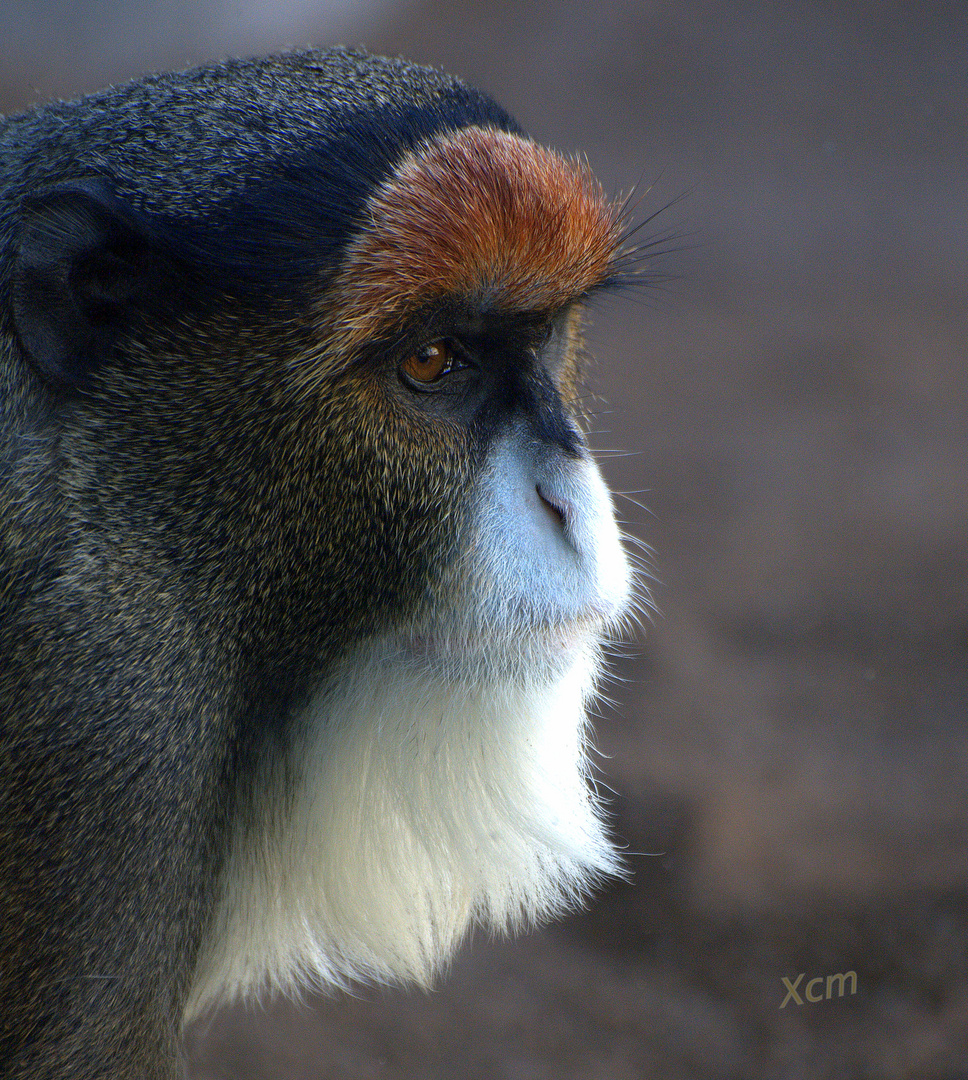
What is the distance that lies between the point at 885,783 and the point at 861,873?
38cm

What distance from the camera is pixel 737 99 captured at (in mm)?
8078

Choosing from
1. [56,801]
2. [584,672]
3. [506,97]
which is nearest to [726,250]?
[506,97]

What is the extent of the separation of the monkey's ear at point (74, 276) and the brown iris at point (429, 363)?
0.40m

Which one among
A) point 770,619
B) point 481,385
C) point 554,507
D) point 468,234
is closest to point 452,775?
point 554,507

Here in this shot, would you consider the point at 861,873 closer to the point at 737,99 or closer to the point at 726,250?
the point at 726,250

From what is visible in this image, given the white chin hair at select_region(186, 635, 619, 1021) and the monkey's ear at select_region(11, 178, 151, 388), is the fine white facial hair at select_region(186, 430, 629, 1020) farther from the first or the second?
the monkey's ear at select_region(11, 178, 151, 388)

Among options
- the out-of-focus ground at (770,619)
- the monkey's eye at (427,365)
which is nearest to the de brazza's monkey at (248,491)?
the monkey's eye at (427,365)

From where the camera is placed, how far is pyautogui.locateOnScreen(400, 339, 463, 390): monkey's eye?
1.75 meters

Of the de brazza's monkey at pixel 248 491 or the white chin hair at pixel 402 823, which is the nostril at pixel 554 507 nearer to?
the de brazza's monkey at pixel 248 491

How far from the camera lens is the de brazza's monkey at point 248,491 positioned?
1631 mm

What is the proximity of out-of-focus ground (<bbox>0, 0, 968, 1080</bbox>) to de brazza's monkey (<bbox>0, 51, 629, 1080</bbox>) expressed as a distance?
38.1 inches

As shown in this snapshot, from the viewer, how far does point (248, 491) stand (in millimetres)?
1721

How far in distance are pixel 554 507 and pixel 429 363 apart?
29 centimetres

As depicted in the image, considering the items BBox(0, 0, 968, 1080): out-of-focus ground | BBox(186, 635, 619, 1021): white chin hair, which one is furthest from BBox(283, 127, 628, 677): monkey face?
BBox(0, 0, 968, 1080): out-of-focus ground
